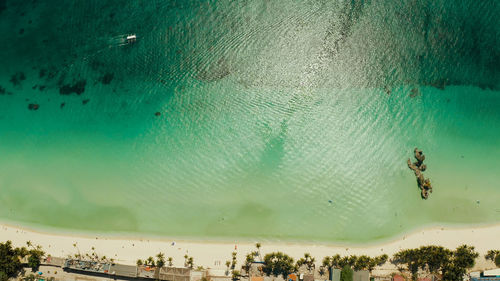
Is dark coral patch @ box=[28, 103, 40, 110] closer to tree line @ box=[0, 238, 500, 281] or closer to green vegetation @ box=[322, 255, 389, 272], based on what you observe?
tree line @ box=[0, 238, 500, 281]

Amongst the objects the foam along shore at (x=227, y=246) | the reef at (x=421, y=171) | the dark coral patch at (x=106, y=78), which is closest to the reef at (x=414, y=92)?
the reef at (x=421, y=171)

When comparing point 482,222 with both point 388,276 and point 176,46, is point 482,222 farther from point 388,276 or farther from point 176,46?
point 176,46

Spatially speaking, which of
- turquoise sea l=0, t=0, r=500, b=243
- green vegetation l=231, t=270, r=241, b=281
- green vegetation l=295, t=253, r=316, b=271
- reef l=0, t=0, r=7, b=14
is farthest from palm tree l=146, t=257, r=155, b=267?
reef l=0, t=0, r=7, b=14

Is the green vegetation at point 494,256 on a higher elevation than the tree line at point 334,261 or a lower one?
higher

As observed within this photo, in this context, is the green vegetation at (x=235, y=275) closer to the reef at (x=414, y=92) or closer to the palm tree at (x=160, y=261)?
the palm tree at (x=160, y=261)

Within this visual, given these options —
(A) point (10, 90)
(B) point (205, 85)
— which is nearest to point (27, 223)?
(A) point (10, 90)

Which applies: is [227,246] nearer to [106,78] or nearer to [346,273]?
[346,273]
